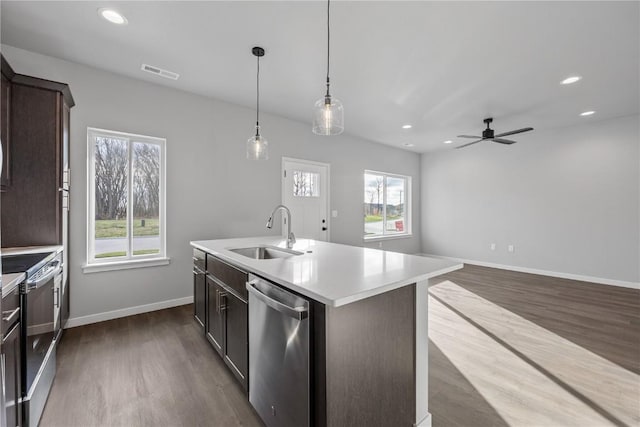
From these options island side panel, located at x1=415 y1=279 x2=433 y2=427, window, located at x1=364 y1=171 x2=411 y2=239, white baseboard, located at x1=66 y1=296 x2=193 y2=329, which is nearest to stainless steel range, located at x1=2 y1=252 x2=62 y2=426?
white baseboard, located at x1=66 y1=296 x2=193 y2=329

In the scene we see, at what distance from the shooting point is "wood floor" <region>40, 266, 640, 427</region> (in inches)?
67.0

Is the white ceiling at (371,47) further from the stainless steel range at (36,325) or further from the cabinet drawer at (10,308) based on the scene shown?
the cabinet drawer at (10,308)

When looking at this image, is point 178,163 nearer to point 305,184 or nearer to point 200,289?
point 200,289

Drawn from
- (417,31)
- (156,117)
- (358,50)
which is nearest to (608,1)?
(417,31)

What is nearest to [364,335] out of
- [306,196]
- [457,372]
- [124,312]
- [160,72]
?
[457,372]

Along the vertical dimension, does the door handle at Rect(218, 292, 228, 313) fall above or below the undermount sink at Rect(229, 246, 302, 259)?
below

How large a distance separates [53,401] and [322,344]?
194 centimetres

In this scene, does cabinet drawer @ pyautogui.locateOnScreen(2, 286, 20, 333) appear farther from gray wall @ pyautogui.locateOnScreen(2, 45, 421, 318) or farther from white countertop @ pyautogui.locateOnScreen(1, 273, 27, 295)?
gray wall @ pyautogui.locateOnScreen(2, 45, 421, 318)

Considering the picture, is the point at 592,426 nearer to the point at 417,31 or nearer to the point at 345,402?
the point at 345,402

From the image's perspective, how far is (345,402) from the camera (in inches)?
48.4

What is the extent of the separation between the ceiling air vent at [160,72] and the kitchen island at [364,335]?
2.56 metres

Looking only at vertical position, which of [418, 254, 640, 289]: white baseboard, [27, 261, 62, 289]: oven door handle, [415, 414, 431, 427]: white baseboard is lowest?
[415, 414, 431, 427]: white baseboard

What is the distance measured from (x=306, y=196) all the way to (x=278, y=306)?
11.8 feet

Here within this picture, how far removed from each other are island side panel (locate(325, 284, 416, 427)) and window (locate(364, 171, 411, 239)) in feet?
14.7
